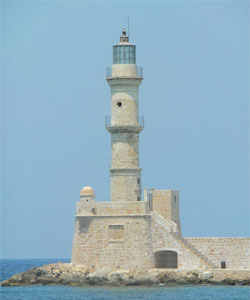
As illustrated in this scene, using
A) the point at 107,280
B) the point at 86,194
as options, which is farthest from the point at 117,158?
the point at 107,280

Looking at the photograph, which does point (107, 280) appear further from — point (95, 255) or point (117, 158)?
point (117, 158)

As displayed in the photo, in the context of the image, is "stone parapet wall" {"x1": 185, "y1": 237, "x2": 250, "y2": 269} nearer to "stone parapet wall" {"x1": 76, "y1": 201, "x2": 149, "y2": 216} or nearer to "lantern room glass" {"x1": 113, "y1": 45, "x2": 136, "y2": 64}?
"stone parapet wall" {"x1": 76, "y1": 201, "x2": 149, "y2": 216}

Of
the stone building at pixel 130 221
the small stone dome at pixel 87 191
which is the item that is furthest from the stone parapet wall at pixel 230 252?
the small stone dome at pixel 87 191

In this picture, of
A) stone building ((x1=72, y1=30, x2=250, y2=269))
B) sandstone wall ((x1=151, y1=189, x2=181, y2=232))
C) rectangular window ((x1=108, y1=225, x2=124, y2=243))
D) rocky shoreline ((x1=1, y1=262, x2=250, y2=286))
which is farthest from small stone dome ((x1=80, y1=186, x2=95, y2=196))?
rocky shoreline ((x1=1, y1=262, x2=250, y2=286))

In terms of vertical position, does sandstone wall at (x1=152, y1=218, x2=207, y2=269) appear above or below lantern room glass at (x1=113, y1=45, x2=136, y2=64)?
below

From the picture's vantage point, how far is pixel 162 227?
5572 cm

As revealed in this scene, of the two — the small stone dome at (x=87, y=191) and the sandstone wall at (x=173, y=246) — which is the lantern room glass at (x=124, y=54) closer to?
the small stone dome at (x=87, y=191)

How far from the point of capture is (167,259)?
186ft

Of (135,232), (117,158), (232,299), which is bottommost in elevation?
(232,299)

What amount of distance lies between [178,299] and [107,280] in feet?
19.7

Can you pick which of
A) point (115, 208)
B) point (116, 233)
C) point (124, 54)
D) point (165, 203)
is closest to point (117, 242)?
point (116, 233)

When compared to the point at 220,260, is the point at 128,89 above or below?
above

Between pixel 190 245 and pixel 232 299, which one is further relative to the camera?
pixel 190 245

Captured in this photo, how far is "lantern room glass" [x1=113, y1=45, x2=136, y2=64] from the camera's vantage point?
189 ft
